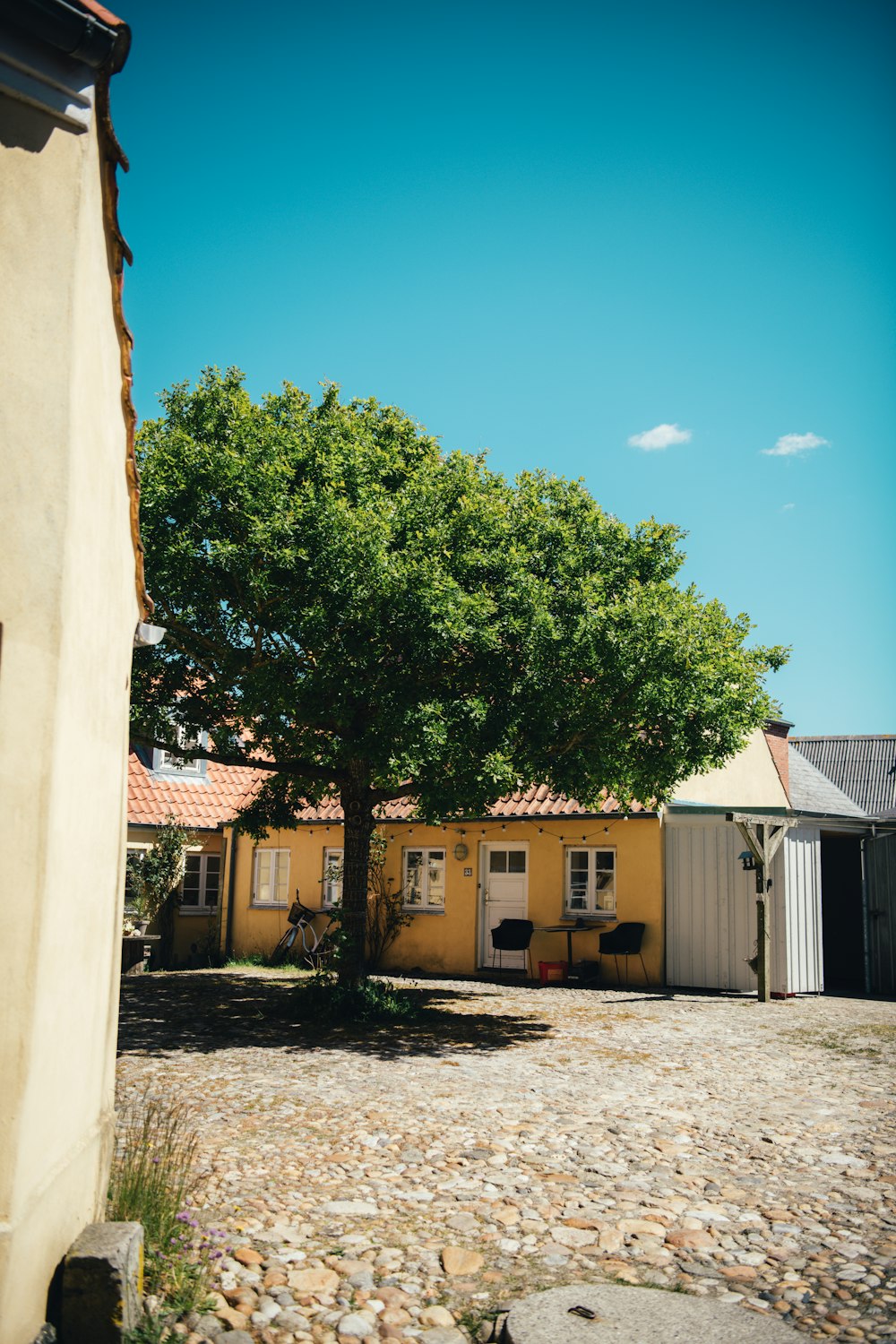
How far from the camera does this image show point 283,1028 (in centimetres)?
1313

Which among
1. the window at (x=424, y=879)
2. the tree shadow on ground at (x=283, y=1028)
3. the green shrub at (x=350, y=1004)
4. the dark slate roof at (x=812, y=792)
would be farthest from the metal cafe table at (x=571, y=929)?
the dark slate roof at (x=812, y=792)

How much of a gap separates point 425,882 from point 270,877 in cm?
464

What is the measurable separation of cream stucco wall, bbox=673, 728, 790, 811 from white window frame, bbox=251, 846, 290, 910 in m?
9.78

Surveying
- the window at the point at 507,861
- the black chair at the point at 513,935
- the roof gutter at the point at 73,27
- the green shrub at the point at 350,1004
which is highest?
the roof gutter at the point at 73,27

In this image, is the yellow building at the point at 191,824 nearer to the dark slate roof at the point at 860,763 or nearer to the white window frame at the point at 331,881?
the white window frame at the point at 331,881

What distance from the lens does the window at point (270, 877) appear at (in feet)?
80.5

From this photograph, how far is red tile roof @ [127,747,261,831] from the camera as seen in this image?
23.3 metres

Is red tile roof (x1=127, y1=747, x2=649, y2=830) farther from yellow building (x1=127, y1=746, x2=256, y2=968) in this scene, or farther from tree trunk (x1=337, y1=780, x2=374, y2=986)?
tree trunk (x1=337, y1=780, x2=374, y2=986)

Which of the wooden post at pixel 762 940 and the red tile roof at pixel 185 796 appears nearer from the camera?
the wooden post at pixel 762 940

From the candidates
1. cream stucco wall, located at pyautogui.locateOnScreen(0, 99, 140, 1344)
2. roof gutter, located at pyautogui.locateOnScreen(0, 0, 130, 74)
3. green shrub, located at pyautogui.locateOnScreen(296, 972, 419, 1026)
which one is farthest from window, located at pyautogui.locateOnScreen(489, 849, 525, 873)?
roof gutter, located at pyautogui.locateOnScreen(0, 0, 130, 74)

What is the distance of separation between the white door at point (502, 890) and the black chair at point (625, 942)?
2.29m

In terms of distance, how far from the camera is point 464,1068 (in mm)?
10438

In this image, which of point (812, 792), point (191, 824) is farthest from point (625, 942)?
point (191, 824)

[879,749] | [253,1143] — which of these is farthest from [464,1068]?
[879,749]
